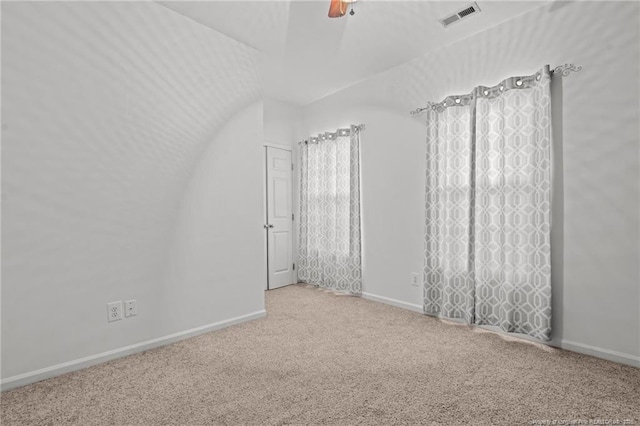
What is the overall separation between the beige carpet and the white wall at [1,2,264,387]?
1.15ft

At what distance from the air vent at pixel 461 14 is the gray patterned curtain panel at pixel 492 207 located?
59 cm

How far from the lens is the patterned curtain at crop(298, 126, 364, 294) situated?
395 centimetres

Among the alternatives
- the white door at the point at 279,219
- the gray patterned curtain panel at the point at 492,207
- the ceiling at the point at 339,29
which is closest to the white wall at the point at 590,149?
the gray patterned curtain panel at the point at 492,207

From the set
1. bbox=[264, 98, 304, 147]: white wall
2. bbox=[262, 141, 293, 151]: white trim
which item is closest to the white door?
bbox=[262, 141, 293, 151]: white trim

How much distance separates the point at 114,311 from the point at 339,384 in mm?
1644

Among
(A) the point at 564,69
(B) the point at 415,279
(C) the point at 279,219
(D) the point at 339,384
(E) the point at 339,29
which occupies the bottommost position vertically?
(D) the point at 339,384

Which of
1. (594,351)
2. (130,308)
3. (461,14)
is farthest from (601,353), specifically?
(130,308)

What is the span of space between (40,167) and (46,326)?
3.24 ft

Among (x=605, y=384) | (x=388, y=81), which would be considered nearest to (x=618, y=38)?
(x=388, y=81)

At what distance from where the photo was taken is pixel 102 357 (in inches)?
88.7

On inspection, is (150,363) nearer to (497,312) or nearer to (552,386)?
(552,386)

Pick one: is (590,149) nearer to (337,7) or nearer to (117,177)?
(337,7)

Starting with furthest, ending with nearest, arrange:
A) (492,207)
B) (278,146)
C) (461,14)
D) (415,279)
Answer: (278,146) < (415,279) < (492,207) < (461,14)

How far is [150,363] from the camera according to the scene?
224 cm
